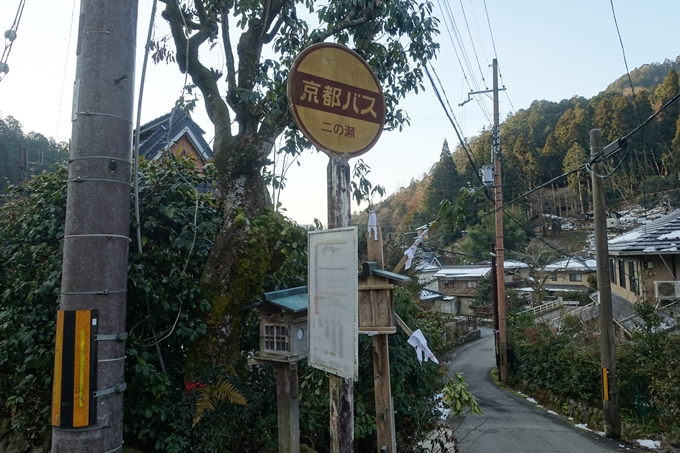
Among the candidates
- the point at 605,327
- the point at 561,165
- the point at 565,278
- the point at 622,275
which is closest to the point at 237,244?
the point at 605,327

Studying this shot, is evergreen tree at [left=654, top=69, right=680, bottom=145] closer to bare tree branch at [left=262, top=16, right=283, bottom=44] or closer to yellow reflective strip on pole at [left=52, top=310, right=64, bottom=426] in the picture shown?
bare tree branch at [left=262, top=16, right=283, bottom=44]

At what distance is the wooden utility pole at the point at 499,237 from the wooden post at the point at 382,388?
529 inches

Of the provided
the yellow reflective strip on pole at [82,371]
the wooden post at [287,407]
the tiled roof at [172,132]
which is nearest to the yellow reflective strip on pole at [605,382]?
the wooden post at [287,407]

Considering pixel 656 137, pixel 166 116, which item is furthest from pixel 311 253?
pixel 656 137

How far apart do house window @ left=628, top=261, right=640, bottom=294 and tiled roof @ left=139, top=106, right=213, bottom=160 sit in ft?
59.0

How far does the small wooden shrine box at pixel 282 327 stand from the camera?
433cm

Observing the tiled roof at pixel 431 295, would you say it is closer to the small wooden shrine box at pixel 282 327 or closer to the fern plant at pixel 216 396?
the small wooden shrine box at pixel 282 327

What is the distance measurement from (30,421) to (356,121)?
15.2 ft

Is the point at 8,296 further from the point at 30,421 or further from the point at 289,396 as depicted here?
the point at 289,396

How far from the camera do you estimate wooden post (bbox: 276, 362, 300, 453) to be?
4.29m

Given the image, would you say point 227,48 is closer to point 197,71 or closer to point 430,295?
point 197,71

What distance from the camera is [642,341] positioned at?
1122 centimetres

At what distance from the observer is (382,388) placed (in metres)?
4.20

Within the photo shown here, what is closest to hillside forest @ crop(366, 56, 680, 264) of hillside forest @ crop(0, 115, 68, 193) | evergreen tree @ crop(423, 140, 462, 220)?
evergreen tree @ crop(423, 140, 462, 220)
